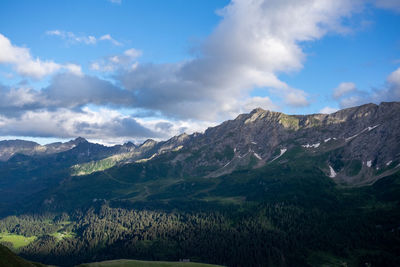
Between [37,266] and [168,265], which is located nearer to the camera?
[37,266]

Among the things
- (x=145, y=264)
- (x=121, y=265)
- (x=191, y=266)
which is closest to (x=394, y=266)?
(x=191, y=266)

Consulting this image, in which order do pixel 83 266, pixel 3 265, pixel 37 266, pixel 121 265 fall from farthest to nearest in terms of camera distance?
pixel 121 265
pixel 83 266
pixel 37 266
pixel 3 265

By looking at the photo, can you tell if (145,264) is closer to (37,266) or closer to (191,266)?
(191,266)

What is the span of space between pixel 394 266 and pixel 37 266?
8608 inches

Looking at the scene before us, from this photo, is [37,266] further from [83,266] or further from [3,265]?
[83,266]

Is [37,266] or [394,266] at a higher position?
[37,266]

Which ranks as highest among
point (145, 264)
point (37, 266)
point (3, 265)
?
point (3, 265)

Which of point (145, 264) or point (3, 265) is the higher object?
point (3, 265)

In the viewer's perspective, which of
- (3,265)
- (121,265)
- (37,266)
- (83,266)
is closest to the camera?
(3,265)

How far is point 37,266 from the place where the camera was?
133375 mm

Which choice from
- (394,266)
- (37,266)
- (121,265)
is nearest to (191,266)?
(121,265)

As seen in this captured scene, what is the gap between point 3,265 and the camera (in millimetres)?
105562

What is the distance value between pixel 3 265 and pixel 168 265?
110 metres

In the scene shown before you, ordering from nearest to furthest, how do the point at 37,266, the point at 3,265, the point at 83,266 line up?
the point at 3,265, the point at 37,266, the point at 83,266
